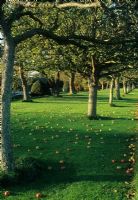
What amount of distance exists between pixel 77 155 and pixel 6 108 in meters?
4.78

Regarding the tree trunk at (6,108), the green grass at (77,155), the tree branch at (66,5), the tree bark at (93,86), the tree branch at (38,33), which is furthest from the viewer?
the tree bark at (93,86)

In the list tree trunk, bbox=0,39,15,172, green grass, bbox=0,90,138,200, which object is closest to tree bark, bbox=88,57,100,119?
green grass, bbox=0,90,138,200

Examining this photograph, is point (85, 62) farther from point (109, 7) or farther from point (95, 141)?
point (109, 7)

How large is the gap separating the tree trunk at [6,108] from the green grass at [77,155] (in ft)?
2.65

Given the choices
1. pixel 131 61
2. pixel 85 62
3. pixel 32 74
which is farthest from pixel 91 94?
pixel 32 74

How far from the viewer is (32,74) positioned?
7312 cm

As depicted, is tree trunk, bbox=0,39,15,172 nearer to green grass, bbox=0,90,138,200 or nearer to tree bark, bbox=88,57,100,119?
green grass, bbox=0,90,138,200

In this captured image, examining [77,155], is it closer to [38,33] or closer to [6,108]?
[6,108]

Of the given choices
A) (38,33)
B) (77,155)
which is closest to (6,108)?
(38,33)

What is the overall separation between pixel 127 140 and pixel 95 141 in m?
1.55

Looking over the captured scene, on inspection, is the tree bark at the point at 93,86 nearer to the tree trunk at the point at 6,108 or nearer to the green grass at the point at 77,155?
the green grass at the point at 77,155

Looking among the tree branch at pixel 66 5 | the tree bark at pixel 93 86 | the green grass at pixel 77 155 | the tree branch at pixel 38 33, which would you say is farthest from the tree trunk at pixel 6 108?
the tree bark at pixel 93 86

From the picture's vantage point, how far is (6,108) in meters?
13.1

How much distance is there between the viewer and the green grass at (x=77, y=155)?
1230cm
